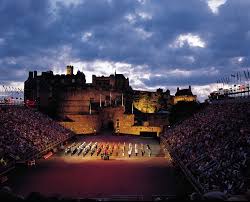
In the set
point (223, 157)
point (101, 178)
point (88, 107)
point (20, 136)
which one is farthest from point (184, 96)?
point (223, 157)

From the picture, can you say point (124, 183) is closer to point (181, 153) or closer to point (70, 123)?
point (181, 153)

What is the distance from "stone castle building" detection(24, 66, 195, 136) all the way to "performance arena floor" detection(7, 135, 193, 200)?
2811 cm

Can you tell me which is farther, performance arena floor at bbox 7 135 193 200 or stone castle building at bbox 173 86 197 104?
stone castle building at bbox 173 86 197 104

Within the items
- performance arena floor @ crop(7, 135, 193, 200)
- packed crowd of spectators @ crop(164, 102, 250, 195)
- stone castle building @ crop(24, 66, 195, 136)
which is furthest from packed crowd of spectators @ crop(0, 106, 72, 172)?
stone castle building @ crop(24, 66, 195, 136)

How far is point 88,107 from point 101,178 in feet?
159

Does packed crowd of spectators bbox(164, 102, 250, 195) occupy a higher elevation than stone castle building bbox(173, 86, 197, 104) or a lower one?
lower

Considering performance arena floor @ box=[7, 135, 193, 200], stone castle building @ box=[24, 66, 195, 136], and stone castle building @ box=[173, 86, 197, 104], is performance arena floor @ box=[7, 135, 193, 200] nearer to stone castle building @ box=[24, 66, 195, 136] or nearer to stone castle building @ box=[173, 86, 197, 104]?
stone castle building @ box=[24, 66, 195, 136]

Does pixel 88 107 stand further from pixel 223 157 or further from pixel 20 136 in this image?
pixel 223 157

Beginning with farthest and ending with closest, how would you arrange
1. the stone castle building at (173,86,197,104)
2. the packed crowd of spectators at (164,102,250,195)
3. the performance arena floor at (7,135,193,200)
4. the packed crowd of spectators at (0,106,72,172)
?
the stone castle building at (173,86,197,104) < the packed crowd of spectators at (0,106,72,172) < the performance arena floor at (7,135,193,200) < the packed crowd of spectators at (164,102,250,195)

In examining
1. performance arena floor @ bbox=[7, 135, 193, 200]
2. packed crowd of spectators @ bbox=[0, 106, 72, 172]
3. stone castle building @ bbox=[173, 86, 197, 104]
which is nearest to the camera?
performance arena floor @ bbox=[7, 135, 193, 200]

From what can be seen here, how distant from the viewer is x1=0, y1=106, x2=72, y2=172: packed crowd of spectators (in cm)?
2760

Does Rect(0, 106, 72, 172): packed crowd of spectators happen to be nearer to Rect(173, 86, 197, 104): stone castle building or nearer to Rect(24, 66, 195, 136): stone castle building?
Rect(24, 66, 195, 136): stone castle building

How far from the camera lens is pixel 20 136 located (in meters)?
33.5

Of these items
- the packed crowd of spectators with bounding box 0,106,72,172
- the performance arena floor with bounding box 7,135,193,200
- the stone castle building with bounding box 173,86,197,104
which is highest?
the stone castle building with bounding box 173,86,197,104
